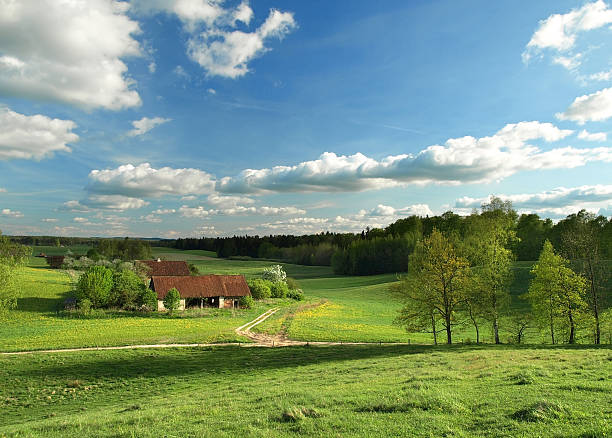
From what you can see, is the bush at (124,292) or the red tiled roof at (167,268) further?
the red tiled roof at (167,268)

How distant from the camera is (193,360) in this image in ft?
84.6

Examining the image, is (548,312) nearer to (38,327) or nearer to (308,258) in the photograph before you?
(38,327)

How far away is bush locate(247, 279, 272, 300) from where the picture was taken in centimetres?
6419

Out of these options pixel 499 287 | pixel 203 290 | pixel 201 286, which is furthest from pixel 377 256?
pixel 499 287

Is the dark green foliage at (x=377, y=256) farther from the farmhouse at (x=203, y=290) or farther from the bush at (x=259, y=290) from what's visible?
the farmhouse at (x=203, y=290)

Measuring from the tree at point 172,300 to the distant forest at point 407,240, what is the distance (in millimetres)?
34861

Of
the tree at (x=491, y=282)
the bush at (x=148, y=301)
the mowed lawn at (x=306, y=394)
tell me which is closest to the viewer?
the mowed lawn at (x=306, y=394)

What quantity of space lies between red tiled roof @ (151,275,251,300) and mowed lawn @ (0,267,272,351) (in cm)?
362

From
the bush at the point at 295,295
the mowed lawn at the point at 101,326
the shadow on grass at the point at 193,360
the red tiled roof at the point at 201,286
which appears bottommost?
the bush at the point at 295,295

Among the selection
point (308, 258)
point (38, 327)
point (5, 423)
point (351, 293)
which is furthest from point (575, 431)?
point (308, 258)

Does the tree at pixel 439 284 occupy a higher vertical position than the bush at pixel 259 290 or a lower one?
higher

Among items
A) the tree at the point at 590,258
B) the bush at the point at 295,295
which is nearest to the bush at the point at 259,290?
the bush at the point at 295,295

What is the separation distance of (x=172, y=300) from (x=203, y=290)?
674 cm

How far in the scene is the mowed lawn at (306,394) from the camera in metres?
9.46
